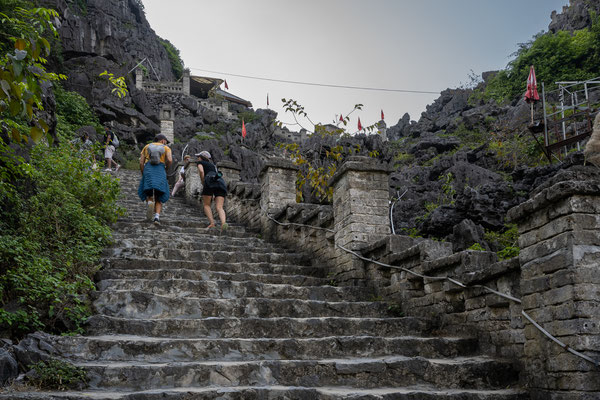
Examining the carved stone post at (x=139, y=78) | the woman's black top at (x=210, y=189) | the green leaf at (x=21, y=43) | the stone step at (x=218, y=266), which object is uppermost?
the carved stone post at (x=139, y=78)

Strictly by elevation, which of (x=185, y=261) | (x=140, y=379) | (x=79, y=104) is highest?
(x=79, y=104)

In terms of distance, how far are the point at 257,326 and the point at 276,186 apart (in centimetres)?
480

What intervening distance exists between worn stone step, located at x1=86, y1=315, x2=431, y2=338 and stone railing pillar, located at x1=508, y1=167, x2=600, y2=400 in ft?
4.95

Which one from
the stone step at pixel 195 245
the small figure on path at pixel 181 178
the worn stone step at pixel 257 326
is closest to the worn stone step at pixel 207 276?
the stone step at pixel 195 245

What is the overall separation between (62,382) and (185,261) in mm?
3222

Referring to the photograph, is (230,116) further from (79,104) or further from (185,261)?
(185,261)

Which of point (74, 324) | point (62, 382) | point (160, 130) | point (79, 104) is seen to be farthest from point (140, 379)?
point (160, 130)

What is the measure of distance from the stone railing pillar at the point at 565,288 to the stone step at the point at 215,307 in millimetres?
2105

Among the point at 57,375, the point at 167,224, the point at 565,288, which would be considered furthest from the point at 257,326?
the point at 167,224

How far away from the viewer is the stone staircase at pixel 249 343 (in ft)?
11.5

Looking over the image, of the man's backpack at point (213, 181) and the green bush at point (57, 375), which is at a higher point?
the man's backpack at point (213, 181)

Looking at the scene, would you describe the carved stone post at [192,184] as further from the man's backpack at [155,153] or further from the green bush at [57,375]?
the green bush at [57,375]

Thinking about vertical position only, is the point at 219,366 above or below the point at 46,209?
below

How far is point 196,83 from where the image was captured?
2270 inches
